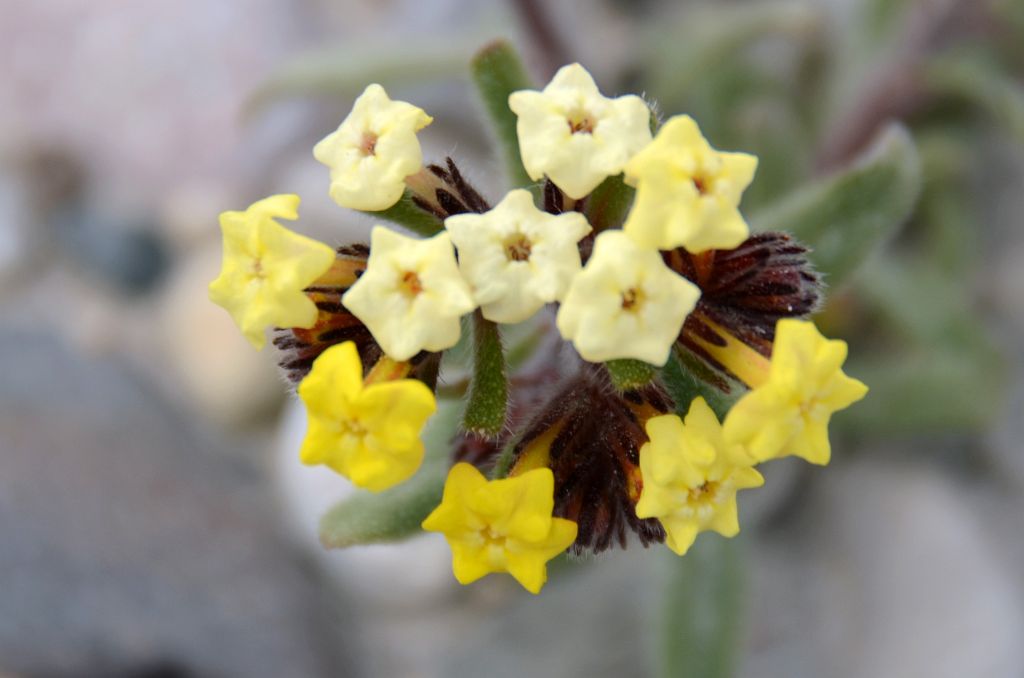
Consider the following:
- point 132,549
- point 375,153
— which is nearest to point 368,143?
Result: point 375,153

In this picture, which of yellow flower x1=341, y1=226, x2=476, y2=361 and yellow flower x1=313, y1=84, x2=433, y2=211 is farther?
yellow flower x1=313, y1=84, x2=433, y2=211

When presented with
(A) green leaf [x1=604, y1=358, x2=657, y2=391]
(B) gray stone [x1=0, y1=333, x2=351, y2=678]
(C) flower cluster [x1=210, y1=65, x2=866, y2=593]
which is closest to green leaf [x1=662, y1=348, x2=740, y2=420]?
(C) flower cluster [x1=210, y1=65, x2=866, y2=593]

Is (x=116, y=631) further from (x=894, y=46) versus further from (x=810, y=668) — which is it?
(x=894, y=46)

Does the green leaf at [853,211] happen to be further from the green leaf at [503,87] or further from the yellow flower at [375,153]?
the yellow flower at [375,153]

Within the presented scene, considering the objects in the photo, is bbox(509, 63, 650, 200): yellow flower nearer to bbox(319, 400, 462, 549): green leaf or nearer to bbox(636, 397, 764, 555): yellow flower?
bbox(636, 397, 764, 555): yellow flower

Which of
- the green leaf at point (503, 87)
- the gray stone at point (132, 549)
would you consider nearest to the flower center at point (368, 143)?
the green leaf at point (503, 87)

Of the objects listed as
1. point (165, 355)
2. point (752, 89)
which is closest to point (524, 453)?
point (752, 89)
